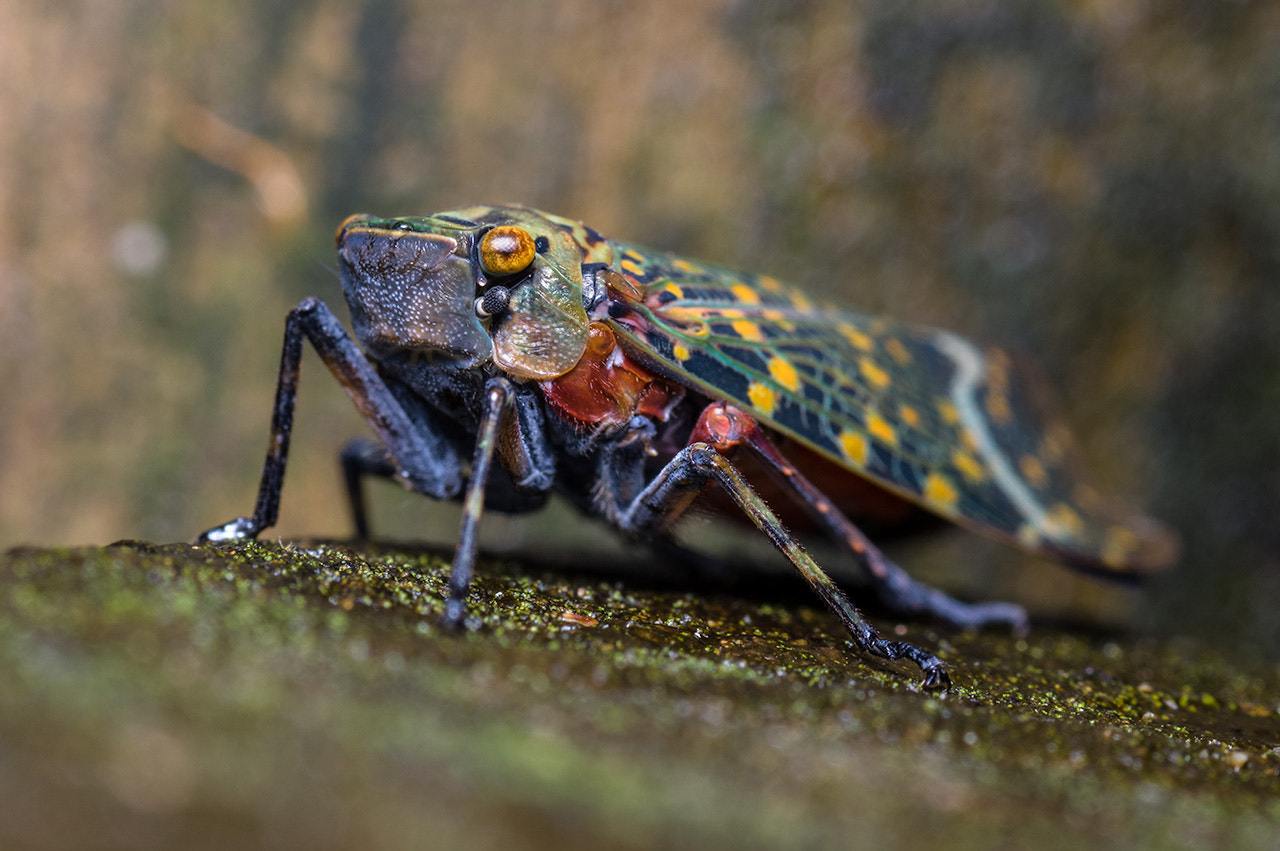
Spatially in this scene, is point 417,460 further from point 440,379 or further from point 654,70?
point 654,70

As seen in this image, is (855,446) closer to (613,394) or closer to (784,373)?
(784,373)

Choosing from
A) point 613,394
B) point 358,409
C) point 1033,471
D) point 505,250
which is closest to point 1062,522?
point 1033,471

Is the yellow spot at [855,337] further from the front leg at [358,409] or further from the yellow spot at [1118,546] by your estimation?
the front leg at [358,409]

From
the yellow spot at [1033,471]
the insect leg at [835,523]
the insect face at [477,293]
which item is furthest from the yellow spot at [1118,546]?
the insect face at [477,293]

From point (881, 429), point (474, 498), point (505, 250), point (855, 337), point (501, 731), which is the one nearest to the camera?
point (501, 731)

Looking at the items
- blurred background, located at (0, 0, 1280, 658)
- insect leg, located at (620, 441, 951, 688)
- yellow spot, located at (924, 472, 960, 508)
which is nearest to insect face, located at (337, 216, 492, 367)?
insect leg, located at (620, 441, 951, 688)

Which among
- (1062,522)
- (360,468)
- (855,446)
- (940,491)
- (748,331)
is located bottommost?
(360,468)
